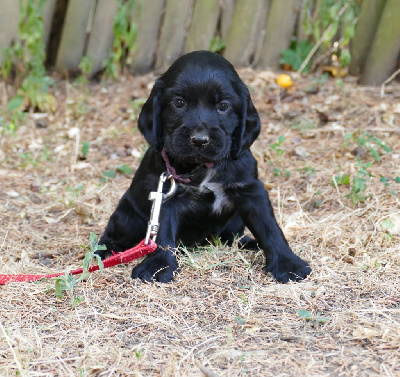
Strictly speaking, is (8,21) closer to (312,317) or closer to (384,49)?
(384,49)

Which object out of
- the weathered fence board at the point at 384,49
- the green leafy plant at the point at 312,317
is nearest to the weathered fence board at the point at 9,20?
the weathered fence board at the point at 384,49

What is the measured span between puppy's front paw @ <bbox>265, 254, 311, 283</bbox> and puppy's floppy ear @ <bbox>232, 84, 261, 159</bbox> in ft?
1.98

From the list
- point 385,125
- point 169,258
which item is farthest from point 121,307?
point 385,125

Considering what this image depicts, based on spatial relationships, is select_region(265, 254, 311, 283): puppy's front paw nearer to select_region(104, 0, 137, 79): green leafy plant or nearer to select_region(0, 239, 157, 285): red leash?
select_region(0, 239, 157, 285): red leash

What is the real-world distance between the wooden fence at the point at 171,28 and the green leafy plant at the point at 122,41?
0.07m

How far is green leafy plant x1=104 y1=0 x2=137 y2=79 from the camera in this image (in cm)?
649

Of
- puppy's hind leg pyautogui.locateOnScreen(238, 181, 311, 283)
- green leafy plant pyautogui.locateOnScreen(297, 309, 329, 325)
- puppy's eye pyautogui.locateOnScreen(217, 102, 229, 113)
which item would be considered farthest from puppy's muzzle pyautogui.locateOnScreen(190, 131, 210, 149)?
green leafy plant pyautogui.locateOnScreen(297, 309, 329, 325)

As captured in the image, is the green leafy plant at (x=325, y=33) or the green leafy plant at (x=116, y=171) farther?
the green leafy plant at (x=325, y=33)

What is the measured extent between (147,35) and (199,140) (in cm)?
393

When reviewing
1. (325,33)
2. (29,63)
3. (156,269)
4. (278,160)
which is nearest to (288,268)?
(156,269)

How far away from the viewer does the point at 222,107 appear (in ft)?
10.6

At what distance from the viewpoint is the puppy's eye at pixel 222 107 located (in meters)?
3.22

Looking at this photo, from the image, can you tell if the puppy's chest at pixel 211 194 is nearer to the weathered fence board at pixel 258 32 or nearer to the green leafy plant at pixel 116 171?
the green leafy plant at pixel 116 171

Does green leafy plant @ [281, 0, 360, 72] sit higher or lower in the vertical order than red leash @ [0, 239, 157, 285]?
higher
